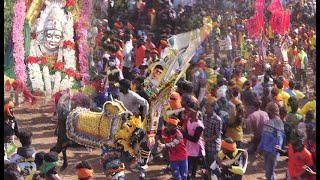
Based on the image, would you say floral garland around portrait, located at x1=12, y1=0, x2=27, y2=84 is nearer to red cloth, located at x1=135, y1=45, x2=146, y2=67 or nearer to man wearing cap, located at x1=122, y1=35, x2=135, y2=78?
man wearing cap, located at x1=122, y1=35, x2=135, y2=78

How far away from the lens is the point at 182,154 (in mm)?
7051

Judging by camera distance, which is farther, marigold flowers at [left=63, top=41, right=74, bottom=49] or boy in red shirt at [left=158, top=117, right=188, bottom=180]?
marigold flowers at [left=63, top=41, right=74, bottom=49]

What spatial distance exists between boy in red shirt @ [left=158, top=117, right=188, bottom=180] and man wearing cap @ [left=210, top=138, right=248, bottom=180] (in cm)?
65

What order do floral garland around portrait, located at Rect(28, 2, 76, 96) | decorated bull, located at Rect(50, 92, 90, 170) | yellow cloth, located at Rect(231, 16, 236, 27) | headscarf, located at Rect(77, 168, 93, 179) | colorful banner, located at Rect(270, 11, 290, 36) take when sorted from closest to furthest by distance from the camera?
headscarf, located at Rect(77, 168, 93, 179) → decorated bull, located at Rect(50, 92, 90, 170) → floral garland around portrait, located at Rect(28, 2, 76, 96) → colorful banner, located at Rect(270, 11, 290, 36) → yellow cloth, located at Rect(231, 16, 236, 27)

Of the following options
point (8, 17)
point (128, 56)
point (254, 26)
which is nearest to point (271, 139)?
point (8, 17)

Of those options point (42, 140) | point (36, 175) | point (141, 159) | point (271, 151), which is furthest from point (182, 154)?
point (42, 140)

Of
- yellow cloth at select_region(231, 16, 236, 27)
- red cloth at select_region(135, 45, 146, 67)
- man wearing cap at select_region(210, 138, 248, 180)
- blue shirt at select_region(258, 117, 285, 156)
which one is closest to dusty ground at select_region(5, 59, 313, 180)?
blue shirt at select_region(258, 117, 285, 156)

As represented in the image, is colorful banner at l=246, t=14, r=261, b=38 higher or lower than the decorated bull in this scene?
higher

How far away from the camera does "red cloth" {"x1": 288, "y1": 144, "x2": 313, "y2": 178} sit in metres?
6.29

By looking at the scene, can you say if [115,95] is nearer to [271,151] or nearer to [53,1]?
[53,1]

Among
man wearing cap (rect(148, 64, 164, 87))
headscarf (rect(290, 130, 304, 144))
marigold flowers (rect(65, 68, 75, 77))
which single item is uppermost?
man wearing cap (rect(148, 64, 164, 87))

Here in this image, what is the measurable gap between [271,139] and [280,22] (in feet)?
19.6

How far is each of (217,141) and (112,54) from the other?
4.35 meters

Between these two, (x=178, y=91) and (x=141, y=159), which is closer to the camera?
(x=141, y=159)
